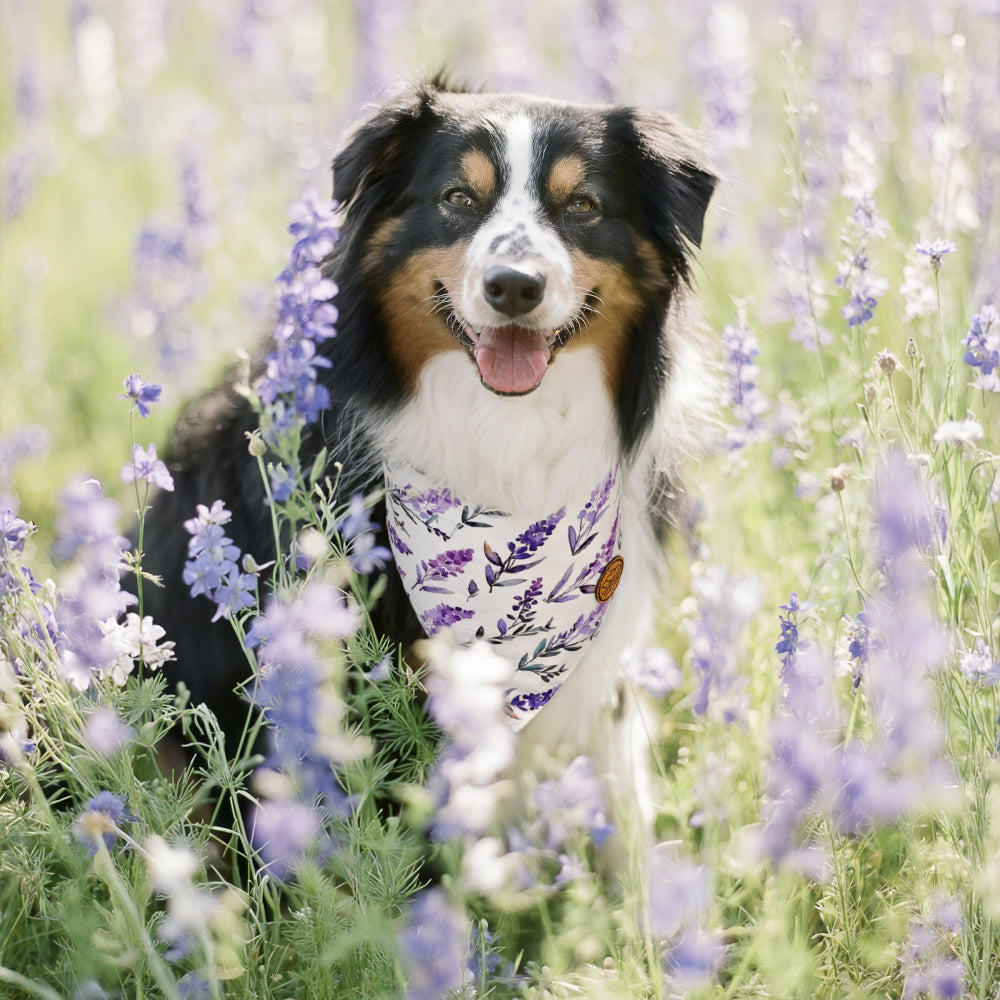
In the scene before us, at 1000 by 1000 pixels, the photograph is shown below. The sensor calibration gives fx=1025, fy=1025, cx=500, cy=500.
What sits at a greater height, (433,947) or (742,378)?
(742,378)

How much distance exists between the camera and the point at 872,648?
1.59 meters

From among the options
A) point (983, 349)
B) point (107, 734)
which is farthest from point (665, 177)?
point (107, 734)

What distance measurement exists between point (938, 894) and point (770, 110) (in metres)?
5.05

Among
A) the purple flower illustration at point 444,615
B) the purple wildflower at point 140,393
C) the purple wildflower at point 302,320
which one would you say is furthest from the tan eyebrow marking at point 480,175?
the purple wildflower at point 140,393

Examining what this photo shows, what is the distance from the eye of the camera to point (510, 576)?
2.46m

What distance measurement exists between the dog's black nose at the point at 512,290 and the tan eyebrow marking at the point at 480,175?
0.33m

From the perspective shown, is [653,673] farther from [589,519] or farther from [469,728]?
[589,519]

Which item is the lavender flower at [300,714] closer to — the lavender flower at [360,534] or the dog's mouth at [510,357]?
the lavender flower at [360,534]

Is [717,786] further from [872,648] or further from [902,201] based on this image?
[902,201]

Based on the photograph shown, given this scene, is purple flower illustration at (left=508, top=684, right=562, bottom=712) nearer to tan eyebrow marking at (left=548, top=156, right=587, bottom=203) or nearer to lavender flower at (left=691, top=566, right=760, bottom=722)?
lavender flower at (left=691, top=566, right=760, bottom=722)

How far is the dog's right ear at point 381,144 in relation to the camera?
2506 millimetres

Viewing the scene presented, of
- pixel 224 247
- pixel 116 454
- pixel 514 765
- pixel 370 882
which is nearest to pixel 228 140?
pixel 224 247

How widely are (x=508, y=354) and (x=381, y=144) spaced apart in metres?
0.63

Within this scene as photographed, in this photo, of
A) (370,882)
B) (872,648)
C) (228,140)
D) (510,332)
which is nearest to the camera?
(872,648)
